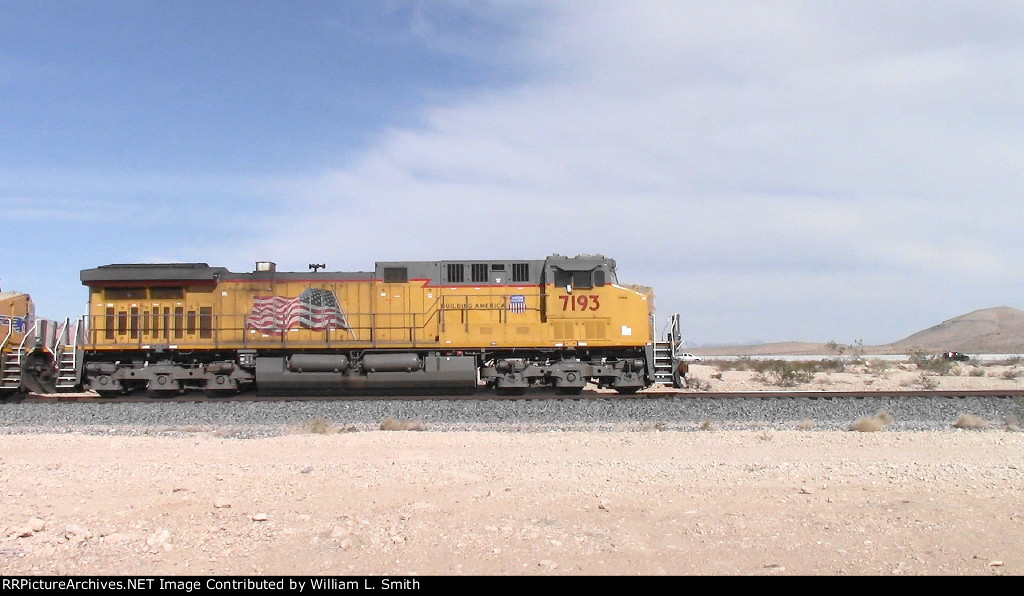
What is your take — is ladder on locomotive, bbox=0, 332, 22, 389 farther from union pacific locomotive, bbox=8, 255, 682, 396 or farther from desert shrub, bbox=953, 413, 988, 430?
desert shrub, bbox=953, 413, 988, 430

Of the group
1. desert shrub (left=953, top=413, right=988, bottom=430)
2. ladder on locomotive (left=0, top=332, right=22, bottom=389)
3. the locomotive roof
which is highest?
the locomotive roof

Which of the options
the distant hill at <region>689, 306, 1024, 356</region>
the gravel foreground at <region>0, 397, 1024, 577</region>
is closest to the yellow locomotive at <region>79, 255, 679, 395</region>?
the gravel foreground at <region>0, 397, 1024, 577</region>

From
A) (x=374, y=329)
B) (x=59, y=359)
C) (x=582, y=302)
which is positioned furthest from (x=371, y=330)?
(x=59, y=359)

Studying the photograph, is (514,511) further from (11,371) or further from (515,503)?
(11,371)

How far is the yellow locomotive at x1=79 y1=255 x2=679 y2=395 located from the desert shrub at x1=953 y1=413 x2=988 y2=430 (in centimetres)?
621

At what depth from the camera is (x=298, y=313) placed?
19156mm

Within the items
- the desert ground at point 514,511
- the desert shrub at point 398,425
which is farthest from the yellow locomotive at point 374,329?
the desert ground at point 514,511

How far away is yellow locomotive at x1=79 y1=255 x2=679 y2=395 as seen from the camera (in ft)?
61.0

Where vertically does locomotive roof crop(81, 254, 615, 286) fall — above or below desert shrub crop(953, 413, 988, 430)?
above

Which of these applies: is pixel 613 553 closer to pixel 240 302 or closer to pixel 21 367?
pixel 240 302

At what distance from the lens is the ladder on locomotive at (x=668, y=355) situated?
726 inches

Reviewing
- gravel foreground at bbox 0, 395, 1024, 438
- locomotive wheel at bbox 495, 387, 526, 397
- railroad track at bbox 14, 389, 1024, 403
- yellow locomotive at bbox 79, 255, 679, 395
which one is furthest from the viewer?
locomotive wheel at bbox 495, 387, 526, 397

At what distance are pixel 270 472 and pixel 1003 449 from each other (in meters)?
9.89

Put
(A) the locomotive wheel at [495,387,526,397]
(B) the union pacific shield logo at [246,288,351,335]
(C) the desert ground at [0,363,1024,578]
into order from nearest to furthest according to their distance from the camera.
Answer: (C) the desert ground at [0,363,1024,578]
(B) the union pacific shield logo at [246,288,351,335]
(A) the locomotive wheel at [495,387,526,397]
